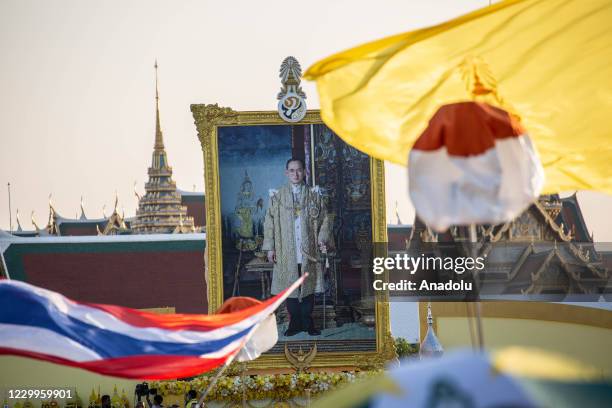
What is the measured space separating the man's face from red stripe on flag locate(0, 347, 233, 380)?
9.69 m

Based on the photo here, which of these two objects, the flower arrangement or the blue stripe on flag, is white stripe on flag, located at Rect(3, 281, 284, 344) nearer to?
the blue stripe on flag

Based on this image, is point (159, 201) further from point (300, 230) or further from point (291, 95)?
point (291, 95)

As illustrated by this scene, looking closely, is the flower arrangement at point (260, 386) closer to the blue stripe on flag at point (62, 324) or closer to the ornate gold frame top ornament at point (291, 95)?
the ornate gold frame top ornament at point (291, 95)

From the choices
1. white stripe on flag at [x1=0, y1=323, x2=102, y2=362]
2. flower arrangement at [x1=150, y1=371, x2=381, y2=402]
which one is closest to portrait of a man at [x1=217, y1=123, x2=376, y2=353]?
flower arrangement at [x1=150, y1=371, x2=381, y2=402]

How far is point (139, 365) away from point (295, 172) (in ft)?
33.2

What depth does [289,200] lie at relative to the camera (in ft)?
59.5

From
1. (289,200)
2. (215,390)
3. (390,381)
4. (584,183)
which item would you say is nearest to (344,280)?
(289,200)

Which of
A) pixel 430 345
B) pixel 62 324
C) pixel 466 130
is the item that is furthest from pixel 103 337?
pixel 430 345

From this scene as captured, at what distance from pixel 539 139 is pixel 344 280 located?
1115cm

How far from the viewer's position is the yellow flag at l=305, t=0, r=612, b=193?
6598mm

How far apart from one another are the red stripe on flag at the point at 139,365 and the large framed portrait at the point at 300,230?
31.5 ft

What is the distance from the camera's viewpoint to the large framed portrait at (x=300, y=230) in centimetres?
1792

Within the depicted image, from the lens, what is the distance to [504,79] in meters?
6.92

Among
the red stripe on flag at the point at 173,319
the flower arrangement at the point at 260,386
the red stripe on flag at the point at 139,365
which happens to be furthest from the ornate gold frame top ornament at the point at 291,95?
the red stripe on flag at the point at 139,365
